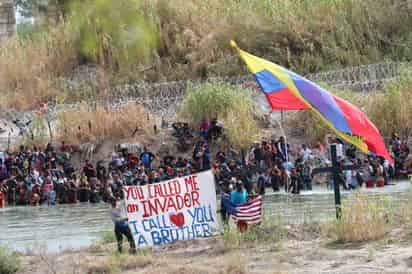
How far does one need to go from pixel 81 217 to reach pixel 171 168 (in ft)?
16.3

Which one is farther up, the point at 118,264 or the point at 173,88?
the point at 173,88

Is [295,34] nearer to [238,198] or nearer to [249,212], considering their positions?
[238,198]

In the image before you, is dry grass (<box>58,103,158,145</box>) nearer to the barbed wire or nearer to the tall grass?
the barbed wire

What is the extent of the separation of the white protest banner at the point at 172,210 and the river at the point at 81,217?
1.48 m

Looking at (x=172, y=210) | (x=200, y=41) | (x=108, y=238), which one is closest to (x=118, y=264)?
(x=172, y=210)

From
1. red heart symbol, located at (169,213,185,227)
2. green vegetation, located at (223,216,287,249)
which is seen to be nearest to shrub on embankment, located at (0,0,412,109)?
green vegetation, located at (223,216,287,249)

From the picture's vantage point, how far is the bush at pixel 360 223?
16391 millimetres

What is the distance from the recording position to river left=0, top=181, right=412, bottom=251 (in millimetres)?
20312

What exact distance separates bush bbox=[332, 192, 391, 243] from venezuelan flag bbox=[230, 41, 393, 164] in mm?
827

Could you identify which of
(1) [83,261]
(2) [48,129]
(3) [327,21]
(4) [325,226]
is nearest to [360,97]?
(3) [327,21]

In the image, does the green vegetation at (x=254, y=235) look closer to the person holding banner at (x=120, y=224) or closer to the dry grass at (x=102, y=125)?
the person holding banner at (x=120, y=224)

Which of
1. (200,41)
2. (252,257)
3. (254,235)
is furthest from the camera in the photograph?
(200,41)

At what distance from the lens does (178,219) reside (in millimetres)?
17438

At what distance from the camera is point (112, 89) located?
40812 millimetres
